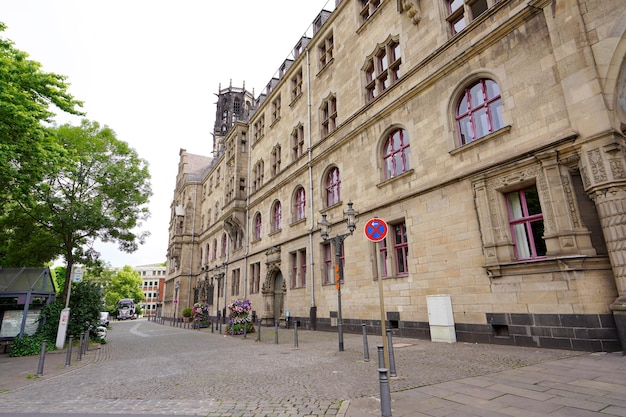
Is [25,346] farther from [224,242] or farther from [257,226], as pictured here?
[224,242]

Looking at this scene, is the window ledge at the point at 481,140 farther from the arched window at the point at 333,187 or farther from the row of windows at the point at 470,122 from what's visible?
the arched window at the point at 333,187

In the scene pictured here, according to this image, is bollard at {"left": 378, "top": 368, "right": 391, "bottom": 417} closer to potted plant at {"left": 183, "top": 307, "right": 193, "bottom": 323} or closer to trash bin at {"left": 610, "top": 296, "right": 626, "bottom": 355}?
trash bin at {"left": 610, "top": 296, "right": 626, "bottom": 355}

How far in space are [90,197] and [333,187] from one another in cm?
1273

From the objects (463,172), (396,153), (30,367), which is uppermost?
(396,153)

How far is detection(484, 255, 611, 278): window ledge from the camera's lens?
7.80 m

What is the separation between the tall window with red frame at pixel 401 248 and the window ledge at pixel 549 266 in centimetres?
356

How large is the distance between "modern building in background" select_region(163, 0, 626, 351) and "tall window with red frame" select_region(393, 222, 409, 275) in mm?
86

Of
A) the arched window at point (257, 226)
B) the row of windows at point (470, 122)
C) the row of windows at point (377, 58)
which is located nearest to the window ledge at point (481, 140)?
the row of windows at point (470, 122)

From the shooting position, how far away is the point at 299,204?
21.4 meters

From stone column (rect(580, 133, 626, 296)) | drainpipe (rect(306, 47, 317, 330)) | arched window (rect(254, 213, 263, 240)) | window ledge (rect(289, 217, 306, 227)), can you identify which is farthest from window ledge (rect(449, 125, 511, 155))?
arched window (rect(254, 213, 263, 240))

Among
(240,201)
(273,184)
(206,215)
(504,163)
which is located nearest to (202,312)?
(240,201)

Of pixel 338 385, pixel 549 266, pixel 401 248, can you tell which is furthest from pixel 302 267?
pixel 338 385

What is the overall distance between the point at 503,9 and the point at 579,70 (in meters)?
3.50

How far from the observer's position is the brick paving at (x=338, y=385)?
173 inches
